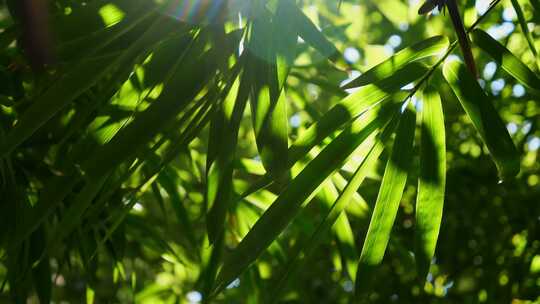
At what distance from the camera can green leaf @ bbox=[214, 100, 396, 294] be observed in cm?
61

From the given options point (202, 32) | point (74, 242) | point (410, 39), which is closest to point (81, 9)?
point (202, 32)

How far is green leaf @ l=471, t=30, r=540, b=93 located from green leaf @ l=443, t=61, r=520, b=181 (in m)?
0.05

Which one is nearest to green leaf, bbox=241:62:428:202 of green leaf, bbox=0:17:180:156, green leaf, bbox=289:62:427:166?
green leaf, bbox=289:62:427:166

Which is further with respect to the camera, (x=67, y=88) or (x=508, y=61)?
(x=508, y=61)

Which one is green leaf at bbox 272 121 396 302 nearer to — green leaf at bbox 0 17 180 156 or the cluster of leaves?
the cluster of leaves

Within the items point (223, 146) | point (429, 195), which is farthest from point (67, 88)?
point (429, 195)

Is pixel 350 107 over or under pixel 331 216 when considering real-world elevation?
over

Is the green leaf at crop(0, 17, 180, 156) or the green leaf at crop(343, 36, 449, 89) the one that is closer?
the green leaf at crop(0, 17, 180, 156)

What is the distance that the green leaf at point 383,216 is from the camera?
0.68 metres

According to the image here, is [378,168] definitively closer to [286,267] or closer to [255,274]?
[255,274]

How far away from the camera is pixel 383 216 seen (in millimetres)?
681

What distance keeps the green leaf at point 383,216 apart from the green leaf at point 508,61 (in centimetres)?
14

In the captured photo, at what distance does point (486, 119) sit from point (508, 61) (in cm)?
10

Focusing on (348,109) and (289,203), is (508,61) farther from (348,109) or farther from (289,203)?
(289,203)
